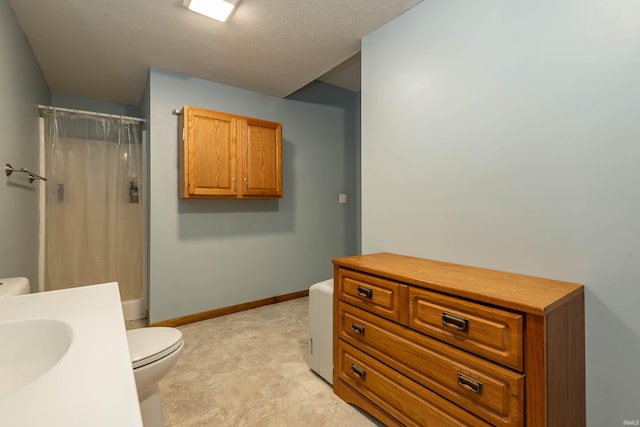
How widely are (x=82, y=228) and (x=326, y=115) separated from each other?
2879mm

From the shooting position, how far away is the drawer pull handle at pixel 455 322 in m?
1.08

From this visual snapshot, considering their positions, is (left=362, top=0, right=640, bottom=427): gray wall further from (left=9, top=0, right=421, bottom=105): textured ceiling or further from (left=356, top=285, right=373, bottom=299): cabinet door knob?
(left=356, top=285, right=373, bottom=299): cabinet door knob

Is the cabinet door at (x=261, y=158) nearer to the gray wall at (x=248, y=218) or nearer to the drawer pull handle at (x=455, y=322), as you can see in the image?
the gray wall at (x=248, y=218)

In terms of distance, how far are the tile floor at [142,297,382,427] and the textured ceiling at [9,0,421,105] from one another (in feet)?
7.67

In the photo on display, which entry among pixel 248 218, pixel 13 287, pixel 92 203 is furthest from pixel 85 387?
pixel 92 203

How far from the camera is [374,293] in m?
1.44

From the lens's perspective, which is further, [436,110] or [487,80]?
[436,110]

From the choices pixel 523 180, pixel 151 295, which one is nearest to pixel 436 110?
pixel 523 180

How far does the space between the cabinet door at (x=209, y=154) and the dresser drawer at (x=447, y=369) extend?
1.79m

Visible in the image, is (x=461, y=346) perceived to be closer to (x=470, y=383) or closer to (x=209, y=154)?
(x=470, y=383)

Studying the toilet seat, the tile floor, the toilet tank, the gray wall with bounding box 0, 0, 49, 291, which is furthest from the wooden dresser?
the gray wall with bounding box 0, 0, 49, 291

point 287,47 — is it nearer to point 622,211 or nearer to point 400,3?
point 400,3

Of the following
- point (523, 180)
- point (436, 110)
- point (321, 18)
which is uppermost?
point (321, 18)

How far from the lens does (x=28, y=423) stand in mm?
394
